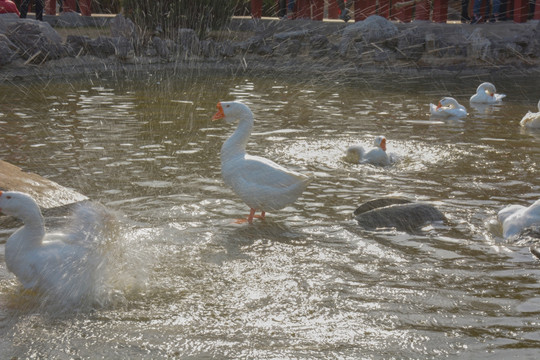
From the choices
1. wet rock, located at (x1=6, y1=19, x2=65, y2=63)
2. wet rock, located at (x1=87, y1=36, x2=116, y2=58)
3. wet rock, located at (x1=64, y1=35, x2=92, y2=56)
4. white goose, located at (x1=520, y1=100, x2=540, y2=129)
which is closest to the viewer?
white goose, located at (x1=520, y1=100, x2=540, y2=129)

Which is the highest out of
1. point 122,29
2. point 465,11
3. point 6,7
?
point 465,11

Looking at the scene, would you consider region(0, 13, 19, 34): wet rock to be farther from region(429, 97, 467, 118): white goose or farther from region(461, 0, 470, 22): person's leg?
region(461, 0, 470, 22): person's leg

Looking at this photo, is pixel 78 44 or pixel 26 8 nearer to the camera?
pixel 78 44

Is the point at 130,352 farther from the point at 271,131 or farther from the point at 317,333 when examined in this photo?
the point at 271,131

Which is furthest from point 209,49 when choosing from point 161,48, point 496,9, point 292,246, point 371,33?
point 292,246

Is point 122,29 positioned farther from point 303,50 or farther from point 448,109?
point 448,109

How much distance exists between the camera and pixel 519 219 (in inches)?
235

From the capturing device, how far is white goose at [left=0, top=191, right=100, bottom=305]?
4.66m

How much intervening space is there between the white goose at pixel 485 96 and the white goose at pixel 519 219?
7557mm

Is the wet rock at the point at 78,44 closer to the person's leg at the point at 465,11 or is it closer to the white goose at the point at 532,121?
the white goose at the point at 532,121

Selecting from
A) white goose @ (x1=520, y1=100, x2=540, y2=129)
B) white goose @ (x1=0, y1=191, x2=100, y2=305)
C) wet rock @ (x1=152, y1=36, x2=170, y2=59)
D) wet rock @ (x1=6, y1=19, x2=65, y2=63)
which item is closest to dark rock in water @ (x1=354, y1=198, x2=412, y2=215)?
white goose @ (x1=0, y1=191, x2=100, y2=305)

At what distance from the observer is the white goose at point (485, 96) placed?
13.3 m

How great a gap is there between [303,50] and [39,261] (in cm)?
1580

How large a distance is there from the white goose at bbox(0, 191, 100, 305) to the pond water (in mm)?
172
